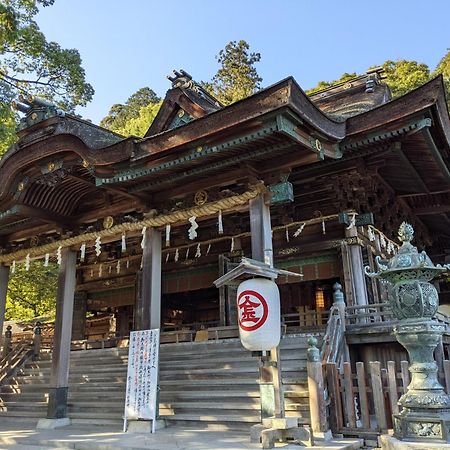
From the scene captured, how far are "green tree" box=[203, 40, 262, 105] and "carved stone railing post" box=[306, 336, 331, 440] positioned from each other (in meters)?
29.5

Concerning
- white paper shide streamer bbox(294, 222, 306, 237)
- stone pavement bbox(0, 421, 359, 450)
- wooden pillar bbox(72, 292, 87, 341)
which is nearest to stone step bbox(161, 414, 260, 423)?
stone pavement bbox(0, 421, 359, 450)

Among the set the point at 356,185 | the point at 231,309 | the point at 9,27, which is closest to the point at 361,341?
the point at 356,185

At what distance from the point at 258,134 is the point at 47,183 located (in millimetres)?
5166

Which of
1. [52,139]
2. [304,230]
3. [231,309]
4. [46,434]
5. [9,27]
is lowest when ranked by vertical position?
[46,434]

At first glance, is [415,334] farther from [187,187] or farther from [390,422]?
[187,187]

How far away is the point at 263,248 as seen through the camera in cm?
749

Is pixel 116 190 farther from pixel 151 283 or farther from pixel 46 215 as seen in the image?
pixel 46 215

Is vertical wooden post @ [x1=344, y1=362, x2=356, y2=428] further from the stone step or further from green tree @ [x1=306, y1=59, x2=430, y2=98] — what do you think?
green tree @ [x1=306, y1=59, x2=430, y2=98]

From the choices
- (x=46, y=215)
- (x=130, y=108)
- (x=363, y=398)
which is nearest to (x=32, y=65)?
(x=46, y=215)

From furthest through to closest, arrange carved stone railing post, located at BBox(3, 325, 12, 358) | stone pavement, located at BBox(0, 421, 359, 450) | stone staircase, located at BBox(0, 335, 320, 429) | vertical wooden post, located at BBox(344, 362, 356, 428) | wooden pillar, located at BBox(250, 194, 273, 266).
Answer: carved stone railing post, located at BBox(3, 325, 12, 358)
wooden pillar, located at BBox(250, 194, 273, 266)
stone staircase, located at BBox(0, 335, 320, 429)
vertical wooden post, located at BBox(344, 362, 356, 428)
stone pavement, located at BBox(0, 421, 359, 450)

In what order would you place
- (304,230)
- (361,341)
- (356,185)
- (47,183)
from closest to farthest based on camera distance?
(361,341) → (47,183) → (356,185) → (304,230)

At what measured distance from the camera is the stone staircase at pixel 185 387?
24.1 feet

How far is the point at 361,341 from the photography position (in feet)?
28.0

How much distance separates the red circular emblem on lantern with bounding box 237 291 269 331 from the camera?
Result: 6.12 meters
